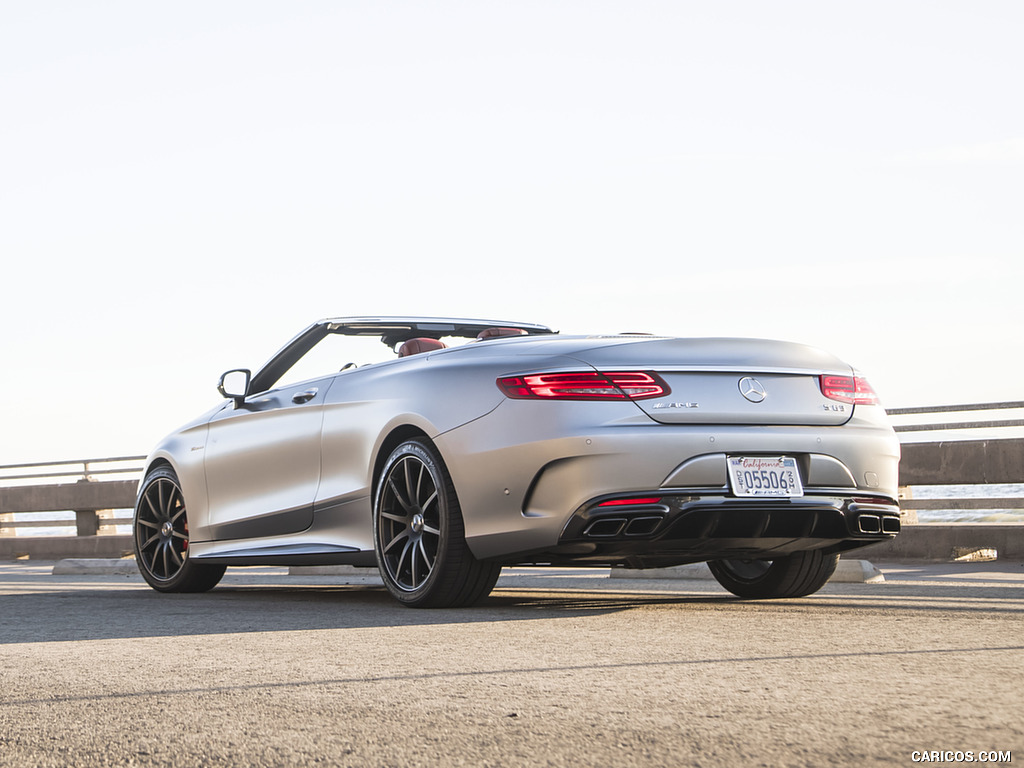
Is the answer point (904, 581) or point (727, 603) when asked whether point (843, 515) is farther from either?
point (904, 581)

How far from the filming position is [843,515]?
5.80 meters

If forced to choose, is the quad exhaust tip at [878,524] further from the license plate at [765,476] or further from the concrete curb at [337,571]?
the concrete curb at [337,571]

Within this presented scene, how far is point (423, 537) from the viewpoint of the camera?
625 centimetres

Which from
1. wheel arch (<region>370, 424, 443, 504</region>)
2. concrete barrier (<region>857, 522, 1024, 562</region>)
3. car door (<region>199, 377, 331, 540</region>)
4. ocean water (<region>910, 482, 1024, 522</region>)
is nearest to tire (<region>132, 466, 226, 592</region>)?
car door (<region>199, 377, 331, 540</region>)

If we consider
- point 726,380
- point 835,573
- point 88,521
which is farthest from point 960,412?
point 88,521

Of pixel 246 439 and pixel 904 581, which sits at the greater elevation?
pixel 246 439

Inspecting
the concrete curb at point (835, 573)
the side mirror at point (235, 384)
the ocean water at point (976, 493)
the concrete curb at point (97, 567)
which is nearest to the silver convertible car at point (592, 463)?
the side mirror at point (235, 384)

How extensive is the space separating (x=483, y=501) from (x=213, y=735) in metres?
2.71

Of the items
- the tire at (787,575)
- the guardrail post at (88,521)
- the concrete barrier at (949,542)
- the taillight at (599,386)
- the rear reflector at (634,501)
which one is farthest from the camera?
the guardrail post at (88,521)

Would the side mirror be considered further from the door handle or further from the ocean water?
the ocean water

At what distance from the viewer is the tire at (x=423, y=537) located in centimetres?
604

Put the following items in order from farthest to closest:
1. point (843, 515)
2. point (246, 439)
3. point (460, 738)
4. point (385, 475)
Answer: point (246, 439) → point (385, 475) → point (843, 515) → point (460, 738)

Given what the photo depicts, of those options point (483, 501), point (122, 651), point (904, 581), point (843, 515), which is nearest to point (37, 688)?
point (122, 651)

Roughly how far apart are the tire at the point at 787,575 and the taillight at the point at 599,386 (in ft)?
4.92
